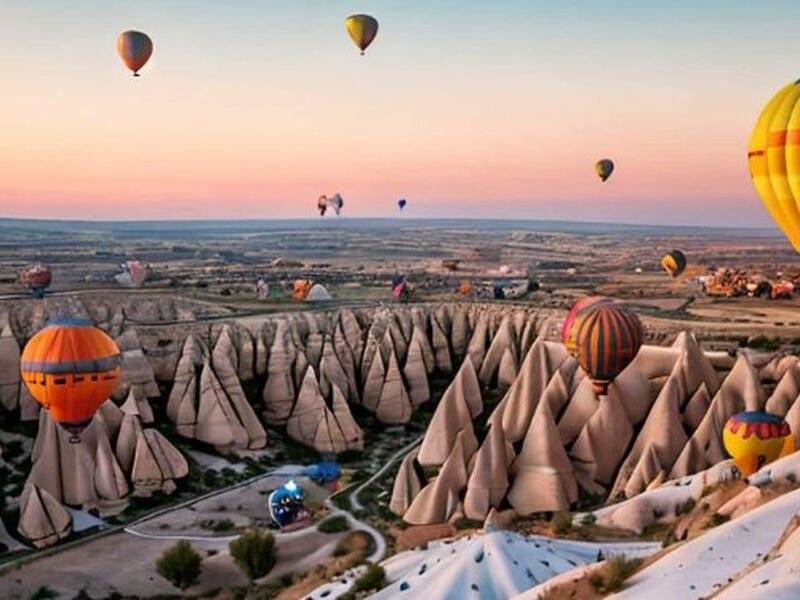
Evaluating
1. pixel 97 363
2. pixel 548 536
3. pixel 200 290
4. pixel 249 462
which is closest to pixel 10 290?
pixel 200 290

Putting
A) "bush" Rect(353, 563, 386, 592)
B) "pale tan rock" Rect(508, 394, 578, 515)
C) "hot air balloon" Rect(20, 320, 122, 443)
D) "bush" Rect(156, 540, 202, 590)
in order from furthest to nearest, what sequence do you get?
"hot air balloon" Rect(20, 320, 122, 443)
"pale tan rock" Rect(508, 394, 578, 515)
"bush" Rect(156, 540, 202, 590)
"bush" Rect(353, 563, 386, 592)

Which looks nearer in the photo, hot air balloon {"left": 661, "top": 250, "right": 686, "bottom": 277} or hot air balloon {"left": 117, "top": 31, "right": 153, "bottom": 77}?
hot air balloon {"left": 117, "top": 31, "right": 153, "bottom": 77}

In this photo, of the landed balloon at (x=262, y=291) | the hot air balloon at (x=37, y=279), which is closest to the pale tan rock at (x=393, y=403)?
the hot air balloon at (x=37, y=279)

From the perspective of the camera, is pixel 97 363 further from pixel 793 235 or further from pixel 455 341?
pixel 455 341

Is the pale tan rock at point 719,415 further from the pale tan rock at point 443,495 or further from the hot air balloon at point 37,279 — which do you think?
the hot air balloon at point 37,279

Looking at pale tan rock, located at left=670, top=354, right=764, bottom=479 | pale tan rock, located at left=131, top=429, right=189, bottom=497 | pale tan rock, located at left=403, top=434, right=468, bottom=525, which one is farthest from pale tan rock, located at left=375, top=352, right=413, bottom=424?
pale tan rock, located at left=670, top=354, right=764, bottom=479

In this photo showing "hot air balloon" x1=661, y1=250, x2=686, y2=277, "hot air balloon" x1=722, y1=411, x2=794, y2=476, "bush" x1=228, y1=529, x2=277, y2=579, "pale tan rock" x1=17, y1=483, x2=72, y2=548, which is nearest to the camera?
"hot air balloon" x1=722, y1=411, x2=794, y2=476

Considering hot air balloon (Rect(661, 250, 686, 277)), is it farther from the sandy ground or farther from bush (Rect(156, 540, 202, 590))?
bush (Rect(156, 540, 202, 590))
